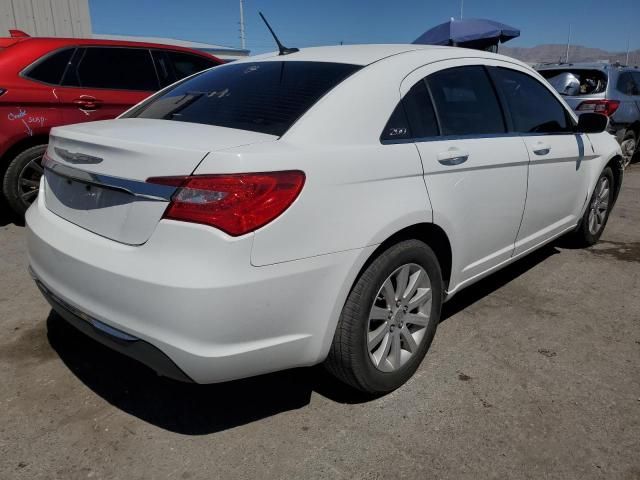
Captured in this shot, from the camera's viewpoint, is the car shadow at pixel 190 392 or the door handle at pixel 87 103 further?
the door handle at pixel 87 103

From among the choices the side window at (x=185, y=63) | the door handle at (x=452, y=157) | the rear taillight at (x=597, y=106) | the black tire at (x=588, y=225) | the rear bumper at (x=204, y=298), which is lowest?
the black tire at (x=588, y=225)

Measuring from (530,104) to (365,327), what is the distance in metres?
2.15

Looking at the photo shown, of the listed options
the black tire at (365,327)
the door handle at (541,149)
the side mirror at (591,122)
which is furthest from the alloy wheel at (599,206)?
the black tire at (365,327)

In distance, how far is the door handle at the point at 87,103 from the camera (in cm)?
495

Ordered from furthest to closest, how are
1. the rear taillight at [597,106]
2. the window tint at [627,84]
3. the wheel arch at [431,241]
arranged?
the window tint at [627,84]
the rear taillight at [597,106]
the wheel arch at [431,241]

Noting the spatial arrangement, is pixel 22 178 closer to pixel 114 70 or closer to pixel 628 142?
pixel 114 70

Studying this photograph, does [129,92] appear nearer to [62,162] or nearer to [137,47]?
[137,47]

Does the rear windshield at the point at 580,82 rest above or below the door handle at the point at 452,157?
below

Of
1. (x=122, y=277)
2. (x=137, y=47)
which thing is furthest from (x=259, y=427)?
(x=137, y=47)

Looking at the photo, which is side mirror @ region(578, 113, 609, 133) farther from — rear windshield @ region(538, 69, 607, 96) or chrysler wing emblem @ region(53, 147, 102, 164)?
rear windshield @ region(538, 69, 607, 96)

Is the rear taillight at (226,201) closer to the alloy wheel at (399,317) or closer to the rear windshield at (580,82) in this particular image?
the alloy wheel at (399,317)

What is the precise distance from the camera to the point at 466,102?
2.89 metres

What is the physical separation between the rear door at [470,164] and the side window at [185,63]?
3868 millimetres

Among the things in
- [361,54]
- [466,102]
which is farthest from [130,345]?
[466,102]
